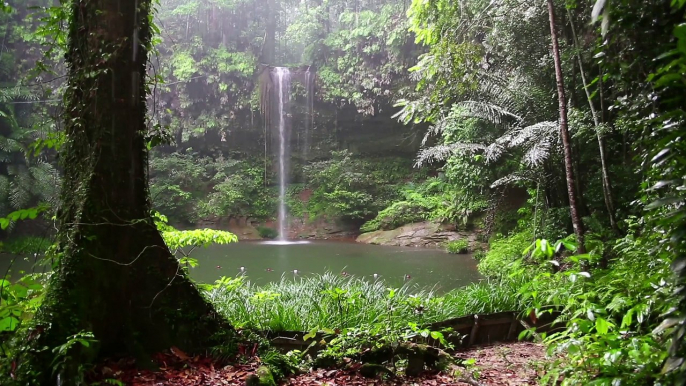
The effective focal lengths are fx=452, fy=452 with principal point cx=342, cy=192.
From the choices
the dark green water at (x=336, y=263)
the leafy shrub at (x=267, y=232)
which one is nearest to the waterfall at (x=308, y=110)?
the leafy shrub at (x=267, y=232)

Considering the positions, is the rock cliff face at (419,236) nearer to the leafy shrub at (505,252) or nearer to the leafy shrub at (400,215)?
the leafy shrub at (400,215)

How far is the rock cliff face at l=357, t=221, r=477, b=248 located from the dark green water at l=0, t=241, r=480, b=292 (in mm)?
782

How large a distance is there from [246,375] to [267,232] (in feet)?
49.7

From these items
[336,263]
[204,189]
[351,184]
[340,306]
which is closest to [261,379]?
[340,306]

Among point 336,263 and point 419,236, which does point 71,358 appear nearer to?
point 336,263

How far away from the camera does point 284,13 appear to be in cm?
2108

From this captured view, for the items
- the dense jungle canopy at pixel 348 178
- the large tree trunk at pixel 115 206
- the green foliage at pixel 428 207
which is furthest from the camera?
the green foliage at pixel 428 207

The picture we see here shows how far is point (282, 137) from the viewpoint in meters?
19.8

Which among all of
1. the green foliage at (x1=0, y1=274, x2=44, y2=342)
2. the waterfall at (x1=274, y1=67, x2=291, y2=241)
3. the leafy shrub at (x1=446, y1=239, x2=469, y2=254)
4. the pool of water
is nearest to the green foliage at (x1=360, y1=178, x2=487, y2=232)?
the leafy shrub at (x1=446, y1=239, x2=469, y2=254)

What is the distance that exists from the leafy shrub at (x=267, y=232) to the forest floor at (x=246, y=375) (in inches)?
581

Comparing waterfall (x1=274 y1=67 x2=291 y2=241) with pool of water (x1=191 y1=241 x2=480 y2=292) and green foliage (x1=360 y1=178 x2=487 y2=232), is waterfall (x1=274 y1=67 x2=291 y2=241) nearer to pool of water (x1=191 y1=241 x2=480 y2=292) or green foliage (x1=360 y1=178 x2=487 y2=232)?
green foliage (x1=360 y1=178 x2=487 y2=232)

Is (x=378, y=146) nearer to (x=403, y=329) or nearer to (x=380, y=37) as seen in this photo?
(x=380, y=37)

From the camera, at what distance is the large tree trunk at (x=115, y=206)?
251cm

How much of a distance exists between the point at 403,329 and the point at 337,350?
0.46m
